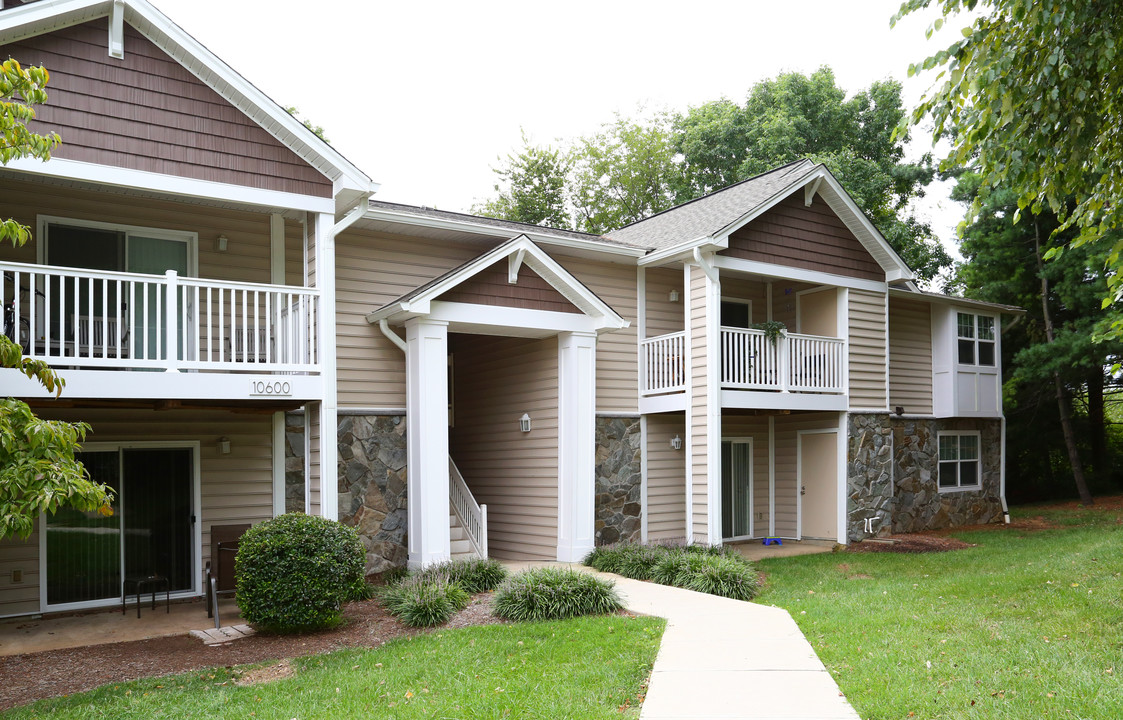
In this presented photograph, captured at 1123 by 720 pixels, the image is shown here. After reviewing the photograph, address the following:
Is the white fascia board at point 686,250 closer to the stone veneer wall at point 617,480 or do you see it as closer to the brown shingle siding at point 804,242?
the brown shingle siding at point 804,242

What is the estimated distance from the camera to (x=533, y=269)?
40.1 ft

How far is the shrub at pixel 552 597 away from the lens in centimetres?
884

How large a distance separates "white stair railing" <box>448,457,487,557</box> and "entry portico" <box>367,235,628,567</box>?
0.82 m

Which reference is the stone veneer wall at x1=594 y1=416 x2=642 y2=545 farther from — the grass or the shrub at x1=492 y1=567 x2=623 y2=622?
the grass

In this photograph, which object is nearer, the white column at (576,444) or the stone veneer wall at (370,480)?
the stone veneer wall at (370,480)

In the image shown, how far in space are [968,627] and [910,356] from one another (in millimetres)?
11055

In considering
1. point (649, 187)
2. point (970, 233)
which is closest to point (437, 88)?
point (649, 187)

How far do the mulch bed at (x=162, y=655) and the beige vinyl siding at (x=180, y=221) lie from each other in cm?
466

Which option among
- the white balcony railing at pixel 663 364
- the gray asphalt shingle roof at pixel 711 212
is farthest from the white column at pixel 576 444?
the gray asphalt shingle roof at pixel 711 212

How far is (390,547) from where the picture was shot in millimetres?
11547

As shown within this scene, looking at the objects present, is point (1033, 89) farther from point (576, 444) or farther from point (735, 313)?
point (735, 313)

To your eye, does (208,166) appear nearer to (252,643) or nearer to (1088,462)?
(252,643)

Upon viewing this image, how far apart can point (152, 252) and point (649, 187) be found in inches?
1018

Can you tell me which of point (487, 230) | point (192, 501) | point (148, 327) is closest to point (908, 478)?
point (487, 230)
